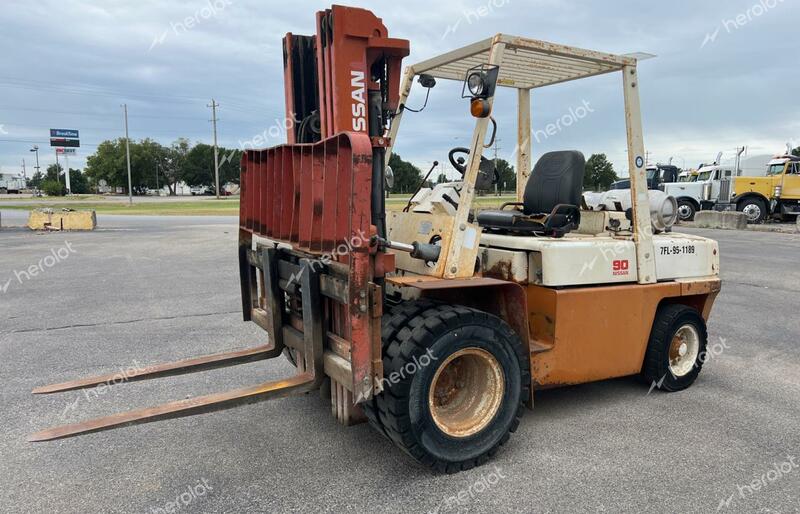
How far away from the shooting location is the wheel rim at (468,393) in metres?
3.55

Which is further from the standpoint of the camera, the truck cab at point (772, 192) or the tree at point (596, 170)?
the truck cab at point (772, 192)

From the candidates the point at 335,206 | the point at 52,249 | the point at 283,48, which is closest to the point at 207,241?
the point at 52,249

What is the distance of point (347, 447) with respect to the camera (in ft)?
12.4

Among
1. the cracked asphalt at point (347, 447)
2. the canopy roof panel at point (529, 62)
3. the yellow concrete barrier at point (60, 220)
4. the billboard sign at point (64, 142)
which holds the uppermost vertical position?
the billboard sign at point (64, 142)

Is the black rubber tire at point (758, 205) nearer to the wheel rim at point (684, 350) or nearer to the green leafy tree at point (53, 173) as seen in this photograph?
the wheel rim at point (684, 350)

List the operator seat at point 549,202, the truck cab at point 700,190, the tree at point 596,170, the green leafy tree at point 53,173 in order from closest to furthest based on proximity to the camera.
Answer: the operator seat at point 549,202
the tree at point 596,170
the truck cab at point 700,190
the green leafy tree at point 53,173

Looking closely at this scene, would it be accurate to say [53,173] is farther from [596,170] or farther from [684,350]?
[684,350]

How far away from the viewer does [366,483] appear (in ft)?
10.9

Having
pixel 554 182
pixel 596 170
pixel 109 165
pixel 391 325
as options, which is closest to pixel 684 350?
pixel 554 182

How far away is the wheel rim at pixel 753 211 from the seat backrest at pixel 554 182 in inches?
978

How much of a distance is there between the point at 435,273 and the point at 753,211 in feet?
88.5

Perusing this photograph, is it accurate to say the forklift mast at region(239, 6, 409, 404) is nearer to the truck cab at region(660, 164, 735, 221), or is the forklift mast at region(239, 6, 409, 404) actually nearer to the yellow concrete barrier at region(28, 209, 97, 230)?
the yellow concrete barrier at region(28, 209, 97, 230)

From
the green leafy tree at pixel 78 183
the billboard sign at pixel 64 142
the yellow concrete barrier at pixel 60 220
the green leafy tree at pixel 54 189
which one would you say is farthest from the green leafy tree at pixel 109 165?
the yellow concrete barrier at pixel 60 220

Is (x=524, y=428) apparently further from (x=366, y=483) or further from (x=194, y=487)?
(x=194, y=487)
